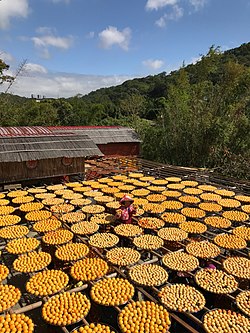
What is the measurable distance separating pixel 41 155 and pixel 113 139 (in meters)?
7.47

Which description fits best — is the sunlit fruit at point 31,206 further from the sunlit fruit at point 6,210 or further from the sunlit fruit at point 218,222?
the sunlit fruit at point 218,222

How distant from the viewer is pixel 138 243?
5.77 meters

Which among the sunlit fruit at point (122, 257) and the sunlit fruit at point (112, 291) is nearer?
the sunlit fruit at point (112, 291)

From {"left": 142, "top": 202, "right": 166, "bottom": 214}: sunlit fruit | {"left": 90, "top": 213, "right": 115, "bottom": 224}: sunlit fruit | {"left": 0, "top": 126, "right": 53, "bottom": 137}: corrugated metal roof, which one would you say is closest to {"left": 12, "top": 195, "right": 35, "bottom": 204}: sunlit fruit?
{"left": 90, "top": 213, "right": 115, "bottom": 224}: sunlit fruit

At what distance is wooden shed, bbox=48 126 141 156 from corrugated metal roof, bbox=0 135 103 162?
14.6 feet

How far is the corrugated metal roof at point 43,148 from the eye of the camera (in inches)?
413

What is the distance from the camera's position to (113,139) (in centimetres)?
1788

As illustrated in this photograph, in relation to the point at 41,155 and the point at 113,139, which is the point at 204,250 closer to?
the point at 41,155

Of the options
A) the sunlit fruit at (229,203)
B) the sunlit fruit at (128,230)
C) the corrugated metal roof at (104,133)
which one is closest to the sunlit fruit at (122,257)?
the sunlit fruit at (128,230)

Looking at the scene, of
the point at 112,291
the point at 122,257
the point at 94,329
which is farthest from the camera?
the point at 122,257

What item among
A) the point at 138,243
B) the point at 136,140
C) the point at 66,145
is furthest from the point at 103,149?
the point at 138,243

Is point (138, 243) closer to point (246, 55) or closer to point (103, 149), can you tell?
point (103, 149)

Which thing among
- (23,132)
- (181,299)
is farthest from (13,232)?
(23,132)

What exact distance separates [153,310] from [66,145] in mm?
9120
